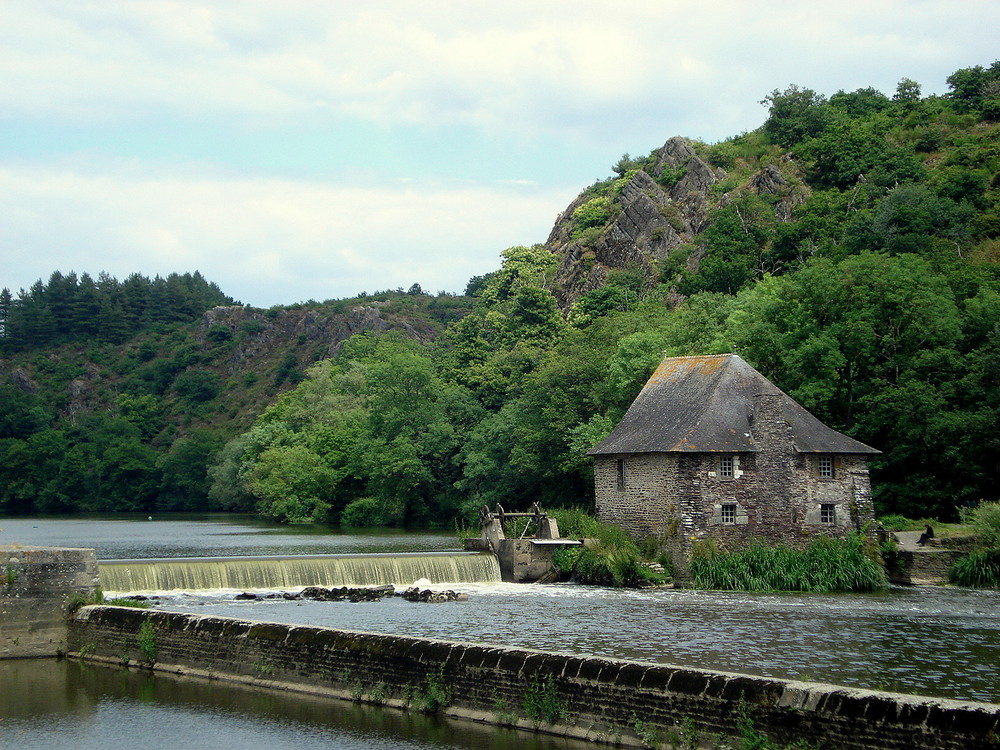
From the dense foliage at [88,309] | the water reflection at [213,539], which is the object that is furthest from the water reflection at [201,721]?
the dense foliage at [88,309]

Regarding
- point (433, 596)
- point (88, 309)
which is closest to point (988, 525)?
point (433, 596)

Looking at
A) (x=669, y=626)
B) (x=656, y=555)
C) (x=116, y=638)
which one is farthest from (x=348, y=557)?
(x=116, y=638)

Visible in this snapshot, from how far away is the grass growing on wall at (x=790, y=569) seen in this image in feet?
112

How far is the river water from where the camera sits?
18562 millimetres

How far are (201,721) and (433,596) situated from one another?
53.4 ft

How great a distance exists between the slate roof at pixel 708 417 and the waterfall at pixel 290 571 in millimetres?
6834

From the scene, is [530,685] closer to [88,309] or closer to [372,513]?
[372,513]

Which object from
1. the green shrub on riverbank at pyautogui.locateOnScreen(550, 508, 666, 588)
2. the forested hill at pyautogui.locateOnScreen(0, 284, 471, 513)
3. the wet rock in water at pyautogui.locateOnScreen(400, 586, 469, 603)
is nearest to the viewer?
the wet rock in water at pyautogui.locateOnScreen(400, 586, 469, 603)

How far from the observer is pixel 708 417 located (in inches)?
1465

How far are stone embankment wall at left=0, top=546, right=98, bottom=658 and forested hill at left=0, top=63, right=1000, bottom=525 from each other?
28.4m

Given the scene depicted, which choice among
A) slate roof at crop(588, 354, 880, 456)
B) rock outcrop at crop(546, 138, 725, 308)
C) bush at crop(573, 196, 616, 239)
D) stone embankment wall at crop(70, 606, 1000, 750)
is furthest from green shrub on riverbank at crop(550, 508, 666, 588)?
bush at crop(573, 196, 616, 239)

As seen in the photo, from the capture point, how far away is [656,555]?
3622 cm

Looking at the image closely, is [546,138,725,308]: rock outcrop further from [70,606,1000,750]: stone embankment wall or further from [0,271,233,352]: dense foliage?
[0,271,233,352]: dense foliage

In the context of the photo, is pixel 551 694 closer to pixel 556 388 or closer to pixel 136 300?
pixel 556 388
